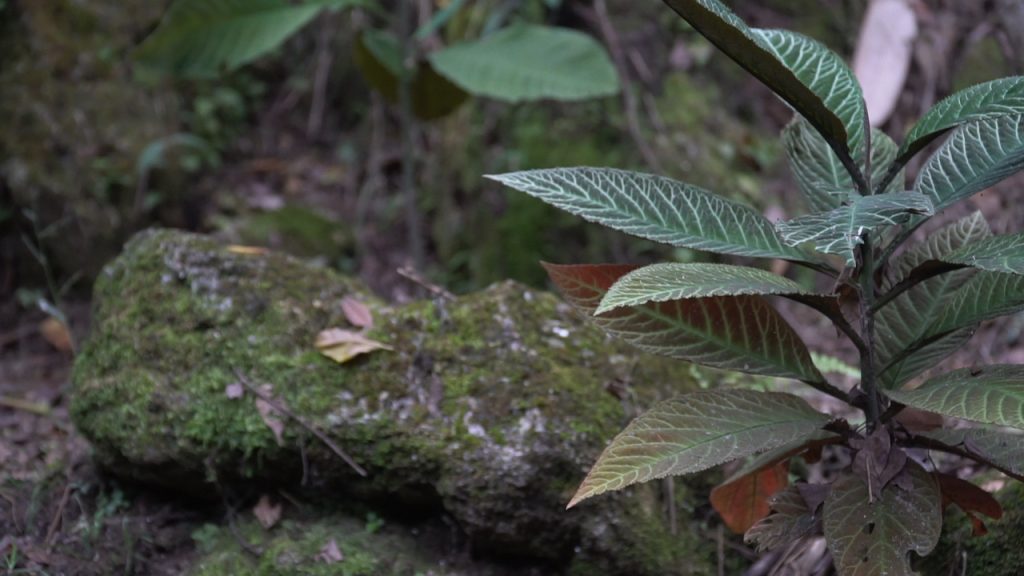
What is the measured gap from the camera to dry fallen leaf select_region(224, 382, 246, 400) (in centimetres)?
235

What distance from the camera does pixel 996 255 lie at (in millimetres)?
1517

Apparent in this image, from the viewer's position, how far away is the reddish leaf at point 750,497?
6.87 ft

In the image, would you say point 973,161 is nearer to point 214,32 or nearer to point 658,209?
point 658,209

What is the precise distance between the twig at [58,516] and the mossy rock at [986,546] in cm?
216

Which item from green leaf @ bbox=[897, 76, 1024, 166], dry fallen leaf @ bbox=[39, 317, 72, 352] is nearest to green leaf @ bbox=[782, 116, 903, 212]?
green leaf @ bbox=[897, 76, 1024, 166]

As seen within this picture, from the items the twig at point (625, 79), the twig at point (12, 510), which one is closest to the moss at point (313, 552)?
the twig at point (12, 510)

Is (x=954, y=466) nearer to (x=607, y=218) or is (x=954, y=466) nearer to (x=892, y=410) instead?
(x=892, y=410)

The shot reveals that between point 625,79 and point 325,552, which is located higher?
point 625,79

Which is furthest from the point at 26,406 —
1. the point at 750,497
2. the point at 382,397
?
the point at 750,497

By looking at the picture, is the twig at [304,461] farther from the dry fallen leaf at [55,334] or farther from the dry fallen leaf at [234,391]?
the dry fallen leaf at [55,334]

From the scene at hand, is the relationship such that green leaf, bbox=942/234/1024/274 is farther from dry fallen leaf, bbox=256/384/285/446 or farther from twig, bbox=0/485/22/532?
Answer: twig, bbox=0/485/22/532

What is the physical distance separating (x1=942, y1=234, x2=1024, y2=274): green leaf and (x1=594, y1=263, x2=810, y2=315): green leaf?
27 cm

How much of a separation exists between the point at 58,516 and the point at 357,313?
95cm

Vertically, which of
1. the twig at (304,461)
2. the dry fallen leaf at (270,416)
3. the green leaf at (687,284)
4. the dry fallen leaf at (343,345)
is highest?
the green leaf at (687,284)
